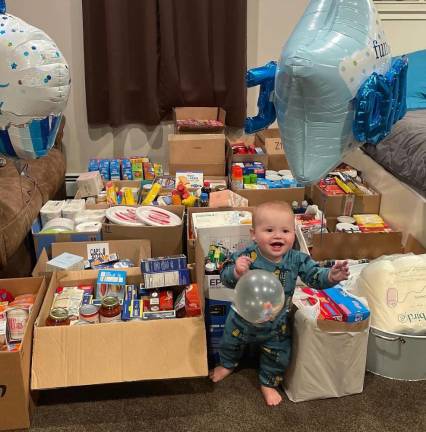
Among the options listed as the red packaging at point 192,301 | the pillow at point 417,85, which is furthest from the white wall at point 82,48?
the red packaging at point 192,301

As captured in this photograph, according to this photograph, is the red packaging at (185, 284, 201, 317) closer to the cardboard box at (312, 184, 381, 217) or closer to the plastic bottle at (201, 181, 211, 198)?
the plastic bottle at (201, 181, 211, 198)

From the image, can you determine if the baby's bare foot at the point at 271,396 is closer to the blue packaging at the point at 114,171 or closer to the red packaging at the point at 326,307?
the red packaging at the point at 326,307

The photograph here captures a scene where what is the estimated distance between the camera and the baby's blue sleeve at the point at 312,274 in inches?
57.1

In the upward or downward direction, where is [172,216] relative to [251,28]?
downward

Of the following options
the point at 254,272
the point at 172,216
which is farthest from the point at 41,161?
the point at 254,272

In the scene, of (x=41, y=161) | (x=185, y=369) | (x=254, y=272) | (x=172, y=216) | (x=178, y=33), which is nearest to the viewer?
(x=254, y=272)

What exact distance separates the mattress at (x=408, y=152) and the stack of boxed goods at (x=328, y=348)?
89 cm

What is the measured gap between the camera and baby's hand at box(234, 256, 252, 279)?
1379mm

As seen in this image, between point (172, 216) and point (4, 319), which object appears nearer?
point (4, 319)

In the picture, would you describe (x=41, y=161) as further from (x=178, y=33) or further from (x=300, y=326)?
(x=300, y=326)

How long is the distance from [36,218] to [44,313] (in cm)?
82

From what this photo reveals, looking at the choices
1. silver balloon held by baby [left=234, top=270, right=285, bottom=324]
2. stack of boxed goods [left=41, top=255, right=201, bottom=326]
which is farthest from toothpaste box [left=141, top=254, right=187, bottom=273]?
silver balloon held by baby [left=234, top=270, right=285, bottom=324]

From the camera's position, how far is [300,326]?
1.50 metres

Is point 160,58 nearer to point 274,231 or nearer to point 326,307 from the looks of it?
point 274,231
